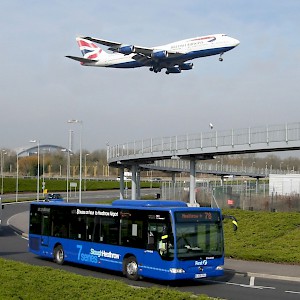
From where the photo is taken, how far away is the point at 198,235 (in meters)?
17.4

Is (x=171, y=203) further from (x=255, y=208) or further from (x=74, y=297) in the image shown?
(x=255, y=208)

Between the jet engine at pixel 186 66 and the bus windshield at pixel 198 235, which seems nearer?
the bus windshield at pixel 198 235

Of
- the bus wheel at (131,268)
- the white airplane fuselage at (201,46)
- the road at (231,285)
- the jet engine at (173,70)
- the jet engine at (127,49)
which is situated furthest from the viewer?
the jet engine at (173,70)

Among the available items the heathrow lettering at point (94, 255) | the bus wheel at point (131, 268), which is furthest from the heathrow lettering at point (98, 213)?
the bus wheel at point (131, 268)

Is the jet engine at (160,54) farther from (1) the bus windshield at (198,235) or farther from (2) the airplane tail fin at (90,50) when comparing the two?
(1) the bus windshield at (198,235)

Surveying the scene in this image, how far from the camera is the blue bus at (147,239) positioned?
16.9 m

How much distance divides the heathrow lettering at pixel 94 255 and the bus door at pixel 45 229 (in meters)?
2.49

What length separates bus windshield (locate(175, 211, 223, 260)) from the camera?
1690 cm

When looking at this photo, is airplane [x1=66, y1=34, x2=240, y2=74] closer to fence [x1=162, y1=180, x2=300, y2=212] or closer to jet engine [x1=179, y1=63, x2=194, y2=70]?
jet engine [x1=179, y1=63, x2=194, y2=70]

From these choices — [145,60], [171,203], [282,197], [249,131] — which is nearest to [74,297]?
[171,203]

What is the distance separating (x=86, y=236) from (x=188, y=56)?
3769cm

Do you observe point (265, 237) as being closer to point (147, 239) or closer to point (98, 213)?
point (98, 213)

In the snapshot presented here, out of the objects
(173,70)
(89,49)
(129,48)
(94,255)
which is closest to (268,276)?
(94,255)

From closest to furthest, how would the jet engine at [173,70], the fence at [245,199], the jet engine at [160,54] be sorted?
1. the fence at [245,199]
2. the jet engine at [160,54]
3. the jet engine at [173,70]
